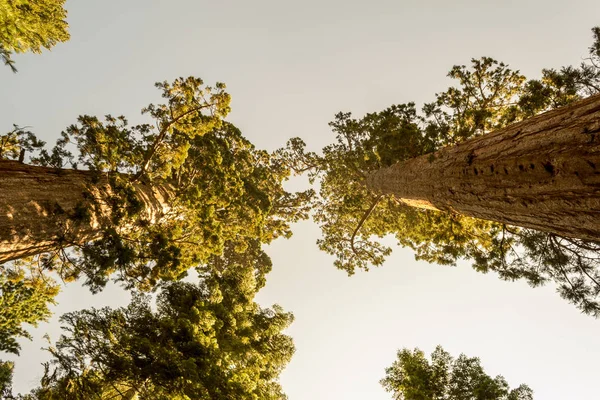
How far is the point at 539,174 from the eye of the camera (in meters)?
3.86

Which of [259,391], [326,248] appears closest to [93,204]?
[259,391]

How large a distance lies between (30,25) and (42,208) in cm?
650

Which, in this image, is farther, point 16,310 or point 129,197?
point 16,310

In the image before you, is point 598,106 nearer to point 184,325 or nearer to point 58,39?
point 184,325

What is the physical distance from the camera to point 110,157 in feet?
22.5

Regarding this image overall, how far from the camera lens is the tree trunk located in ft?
15.9

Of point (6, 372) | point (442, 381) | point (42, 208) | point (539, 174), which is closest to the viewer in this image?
point (539, 174)

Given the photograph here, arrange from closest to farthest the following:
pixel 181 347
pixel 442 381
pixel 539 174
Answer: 1. pixel 539 174
2. pixel 181 347
3. pixel 442 381

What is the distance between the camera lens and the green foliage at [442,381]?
902 cm

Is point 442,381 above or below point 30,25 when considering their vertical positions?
below

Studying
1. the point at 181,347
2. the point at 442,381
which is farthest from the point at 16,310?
the point at 442,381

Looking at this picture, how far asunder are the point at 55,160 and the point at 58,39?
391 inches

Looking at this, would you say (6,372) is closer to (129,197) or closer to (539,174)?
(129,197)

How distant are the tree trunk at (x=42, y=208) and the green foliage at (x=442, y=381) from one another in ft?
34.7
